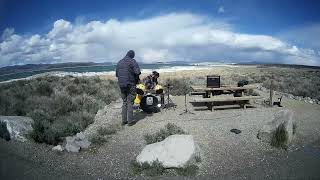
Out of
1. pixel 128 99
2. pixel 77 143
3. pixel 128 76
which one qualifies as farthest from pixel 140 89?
pixel 77 143

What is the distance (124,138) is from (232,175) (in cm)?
288

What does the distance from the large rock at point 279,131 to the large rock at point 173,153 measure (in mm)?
1994

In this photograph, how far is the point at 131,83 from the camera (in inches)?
326

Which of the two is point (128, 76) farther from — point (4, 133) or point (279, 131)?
point (279, 131)

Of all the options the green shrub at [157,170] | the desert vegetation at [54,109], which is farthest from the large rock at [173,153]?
the desert vegetation at [54,109]

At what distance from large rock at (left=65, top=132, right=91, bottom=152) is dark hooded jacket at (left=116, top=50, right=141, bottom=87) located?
1749mm

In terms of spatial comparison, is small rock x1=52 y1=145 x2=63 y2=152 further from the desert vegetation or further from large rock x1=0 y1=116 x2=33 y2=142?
large rock x1=0 y1=116 x2=33 y2=142

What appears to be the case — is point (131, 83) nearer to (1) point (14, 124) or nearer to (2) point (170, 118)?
(2) point (170, 118)

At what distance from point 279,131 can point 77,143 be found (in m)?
4.31

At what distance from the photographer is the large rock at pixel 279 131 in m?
6.98

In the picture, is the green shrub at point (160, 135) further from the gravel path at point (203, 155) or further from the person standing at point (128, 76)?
the person standing at point (128, 76)

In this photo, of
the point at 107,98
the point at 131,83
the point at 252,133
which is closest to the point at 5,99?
the point at 107,98

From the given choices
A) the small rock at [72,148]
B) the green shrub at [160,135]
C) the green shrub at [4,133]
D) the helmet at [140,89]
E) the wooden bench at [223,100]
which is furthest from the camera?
the wooden bench at [223,100]

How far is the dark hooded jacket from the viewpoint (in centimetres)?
815
